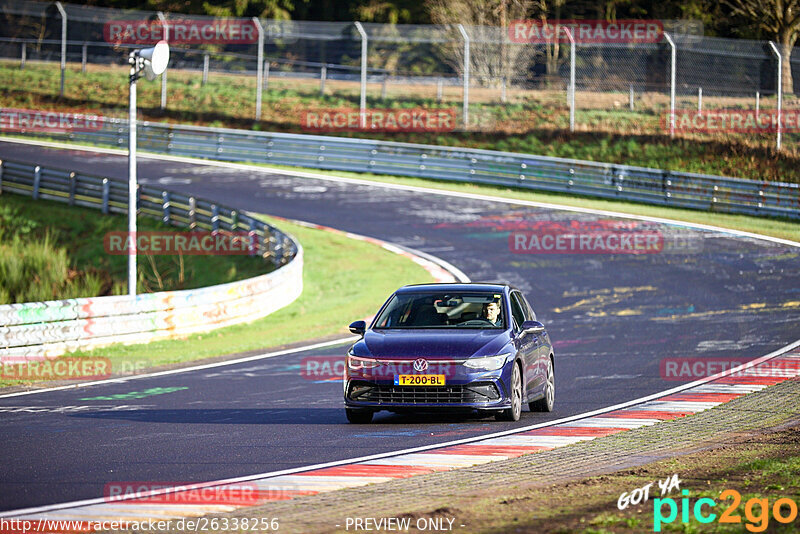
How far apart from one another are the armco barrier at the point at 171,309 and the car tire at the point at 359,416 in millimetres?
6877

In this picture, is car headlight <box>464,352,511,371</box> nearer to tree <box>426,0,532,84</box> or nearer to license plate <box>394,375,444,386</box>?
license plate <box>394,375,444,386</box>

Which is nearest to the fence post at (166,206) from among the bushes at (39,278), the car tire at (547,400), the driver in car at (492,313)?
the bushes at (39,278)

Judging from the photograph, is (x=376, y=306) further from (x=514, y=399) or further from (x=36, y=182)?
(x=36, y=182)

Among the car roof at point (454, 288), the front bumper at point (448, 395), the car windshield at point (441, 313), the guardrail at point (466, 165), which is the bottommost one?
the front bumper at point (448, 395)

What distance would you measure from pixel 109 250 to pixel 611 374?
20.9m

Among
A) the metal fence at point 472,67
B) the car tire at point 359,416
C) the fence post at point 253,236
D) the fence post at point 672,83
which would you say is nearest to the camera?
the car tire at point 359,416

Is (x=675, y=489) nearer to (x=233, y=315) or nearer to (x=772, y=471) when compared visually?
(x=772, y=471)

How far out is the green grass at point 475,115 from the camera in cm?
3803

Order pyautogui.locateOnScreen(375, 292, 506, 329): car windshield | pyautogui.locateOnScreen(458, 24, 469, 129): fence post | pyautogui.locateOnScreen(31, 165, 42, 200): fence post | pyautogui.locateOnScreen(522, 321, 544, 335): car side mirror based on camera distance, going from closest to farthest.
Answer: pyautogui.locateOnScreen(522, 321, 544, 335): car side mirror, pyautogui.locateOnScreen(375, 292, 506, 329): car windshield, pyautogui.locateOnScreen(31, 165, 42, 200): fence post, pyautogui.locateOnScreen(458, 24, 469, 129): fence post

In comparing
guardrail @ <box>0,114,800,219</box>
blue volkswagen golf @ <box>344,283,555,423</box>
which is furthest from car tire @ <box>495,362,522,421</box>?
guardrail @ <box>0,114,800,219</box>

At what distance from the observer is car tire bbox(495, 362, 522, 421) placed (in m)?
11.3

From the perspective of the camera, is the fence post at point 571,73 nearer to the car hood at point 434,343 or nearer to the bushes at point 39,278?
the bushes at point 39,278

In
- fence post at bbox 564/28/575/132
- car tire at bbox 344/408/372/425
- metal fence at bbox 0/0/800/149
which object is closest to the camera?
car tire at bbox 344/408/372/425

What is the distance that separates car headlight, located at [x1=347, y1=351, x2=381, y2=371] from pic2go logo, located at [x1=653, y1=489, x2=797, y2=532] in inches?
179
